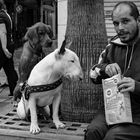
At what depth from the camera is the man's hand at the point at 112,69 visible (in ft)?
10.2

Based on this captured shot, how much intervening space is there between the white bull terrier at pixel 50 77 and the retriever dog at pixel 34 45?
1.02 ft

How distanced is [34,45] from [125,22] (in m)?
1.55

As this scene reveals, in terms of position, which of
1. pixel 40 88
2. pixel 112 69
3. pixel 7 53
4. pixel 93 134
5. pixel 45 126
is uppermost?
pixel 112 69

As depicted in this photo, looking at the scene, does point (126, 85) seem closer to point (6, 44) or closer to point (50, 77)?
point (50, 77)

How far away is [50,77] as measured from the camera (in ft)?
13.4

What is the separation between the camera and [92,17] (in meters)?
4.63

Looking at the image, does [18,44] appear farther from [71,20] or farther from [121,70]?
[121,70]

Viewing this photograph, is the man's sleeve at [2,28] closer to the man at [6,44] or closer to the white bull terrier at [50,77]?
the man at [6,44]

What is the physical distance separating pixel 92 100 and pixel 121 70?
56.7 inches

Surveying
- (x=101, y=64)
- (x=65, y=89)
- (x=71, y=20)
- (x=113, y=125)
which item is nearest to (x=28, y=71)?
(x=65, y=89)

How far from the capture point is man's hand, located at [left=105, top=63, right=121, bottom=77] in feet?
10.2

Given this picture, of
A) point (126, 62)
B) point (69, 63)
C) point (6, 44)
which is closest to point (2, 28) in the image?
point (6, 44)

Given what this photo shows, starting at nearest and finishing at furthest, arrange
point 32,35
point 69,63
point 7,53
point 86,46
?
point 69,63
point 32,35
point 86,46
point 7,53

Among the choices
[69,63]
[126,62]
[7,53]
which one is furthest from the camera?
[7,53]
